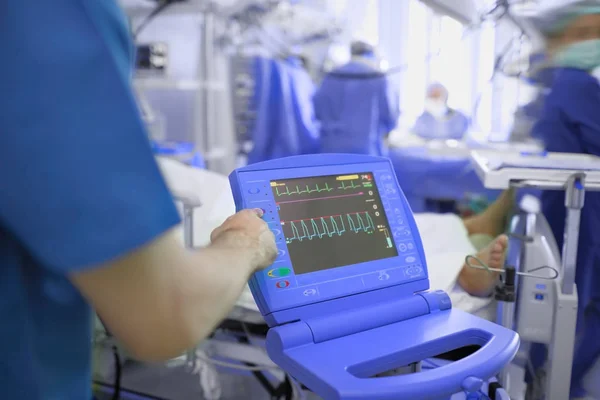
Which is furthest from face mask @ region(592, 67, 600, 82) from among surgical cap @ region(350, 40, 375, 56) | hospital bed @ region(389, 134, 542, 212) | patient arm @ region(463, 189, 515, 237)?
surgical cap @ region(350, 40, 375, 56)

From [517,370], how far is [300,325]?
2.19ft

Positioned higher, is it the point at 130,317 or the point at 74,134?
the point at 74,134

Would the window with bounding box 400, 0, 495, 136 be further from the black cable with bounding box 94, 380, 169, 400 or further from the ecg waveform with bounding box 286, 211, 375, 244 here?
the ecg waveform with bounding box 286, 211, 375, 244

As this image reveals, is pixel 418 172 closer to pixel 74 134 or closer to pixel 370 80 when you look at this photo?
pixel 370 80

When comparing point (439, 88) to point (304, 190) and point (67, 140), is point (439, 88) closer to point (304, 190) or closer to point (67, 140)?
point (304, 190)

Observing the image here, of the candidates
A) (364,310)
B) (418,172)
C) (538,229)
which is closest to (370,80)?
(418,172)

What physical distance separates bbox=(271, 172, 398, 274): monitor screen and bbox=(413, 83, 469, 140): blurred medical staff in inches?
128

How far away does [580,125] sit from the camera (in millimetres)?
1660

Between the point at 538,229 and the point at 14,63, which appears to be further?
the point at 538,229

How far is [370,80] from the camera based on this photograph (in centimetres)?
333

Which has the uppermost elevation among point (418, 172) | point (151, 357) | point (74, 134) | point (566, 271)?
point (74, 134)

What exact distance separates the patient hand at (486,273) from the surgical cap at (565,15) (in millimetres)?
797

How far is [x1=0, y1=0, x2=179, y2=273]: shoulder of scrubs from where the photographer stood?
358 mm

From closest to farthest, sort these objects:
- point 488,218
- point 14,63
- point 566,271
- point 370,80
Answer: point 14,63 < point 566,271 < point 488,218 < point 370,80
